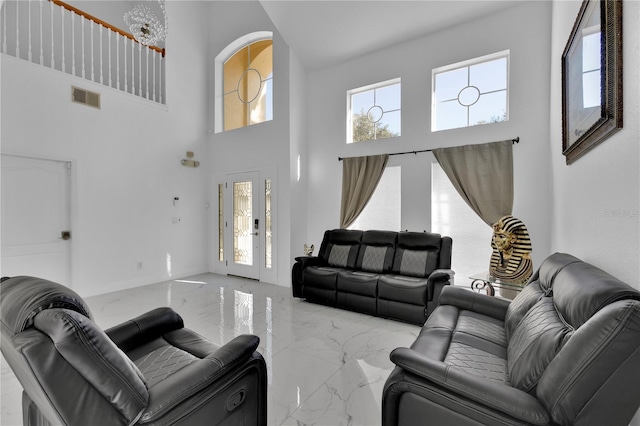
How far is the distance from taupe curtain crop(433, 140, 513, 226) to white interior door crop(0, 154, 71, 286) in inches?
215

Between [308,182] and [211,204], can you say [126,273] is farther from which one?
[308,182]

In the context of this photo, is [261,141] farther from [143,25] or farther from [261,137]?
[143,25]

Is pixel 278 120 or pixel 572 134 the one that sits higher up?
pixel 278 120

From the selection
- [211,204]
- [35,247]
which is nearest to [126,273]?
[35,247]

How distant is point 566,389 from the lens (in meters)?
1.05

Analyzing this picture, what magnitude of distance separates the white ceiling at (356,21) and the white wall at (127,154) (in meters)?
2.29

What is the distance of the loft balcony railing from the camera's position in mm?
4402

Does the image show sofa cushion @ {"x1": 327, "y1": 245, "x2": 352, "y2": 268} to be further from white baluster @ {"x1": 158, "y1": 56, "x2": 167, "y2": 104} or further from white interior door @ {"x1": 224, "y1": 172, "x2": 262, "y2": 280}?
white baluster @ {"x1": 158, "y1": 56, "x2": 167, "y2": 104}

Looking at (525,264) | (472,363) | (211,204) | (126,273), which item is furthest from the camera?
(211,204)

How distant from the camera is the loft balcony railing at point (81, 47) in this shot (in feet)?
14.4

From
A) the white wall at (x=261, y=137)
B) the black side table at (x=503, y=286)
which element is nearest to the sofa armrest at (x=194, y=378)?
the black side table at (x=503, y=286)

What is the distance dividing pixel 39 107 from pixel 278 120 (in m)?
3.28

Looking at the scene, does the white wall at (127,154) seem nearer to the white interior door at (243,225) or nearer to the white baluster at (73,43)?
the white baluster at (73,43)

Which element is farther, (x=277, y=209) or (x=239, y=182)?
(x=239, y=182)
